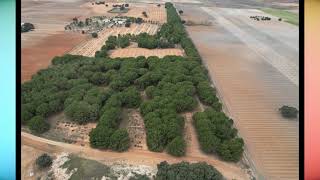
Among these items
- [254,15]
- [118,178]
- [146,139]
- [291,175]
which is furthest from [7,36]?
[254,15]

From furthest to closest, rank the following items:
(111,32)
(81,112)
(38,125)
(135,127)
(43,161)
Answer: (111,32)
(135,127)
(81,112)
(38,125)
(43,161)

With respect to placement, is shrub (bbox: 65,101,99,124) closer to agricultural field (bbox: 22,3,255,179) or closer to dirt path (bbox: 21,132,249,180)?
agricultural field (bbox: 22,3,255,179)

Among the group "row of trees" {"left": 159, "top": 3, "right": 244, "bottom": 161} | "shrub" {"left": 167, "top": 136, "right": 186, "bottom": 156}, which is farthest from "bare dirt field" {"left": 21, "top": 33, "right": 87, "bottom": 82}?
"shrub" {"left": 167, "top": 136, "right": 186, "bottom": 156}

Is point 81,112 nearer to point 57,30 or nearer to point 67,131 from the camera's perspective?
point 67,131

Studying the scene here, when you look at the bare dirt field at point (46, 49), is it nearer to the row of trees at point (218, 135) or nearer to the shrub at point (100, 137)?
the shrub at point (100, 137)

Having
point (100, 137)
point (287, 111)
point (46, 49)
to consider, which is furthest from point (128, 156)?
point (46, 49)

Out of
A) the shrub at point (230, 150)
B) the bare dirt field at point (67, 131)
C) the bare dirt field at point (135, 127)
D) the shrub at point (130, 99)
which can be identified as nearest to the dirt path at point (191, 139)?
the shrub at point (230, 150)
